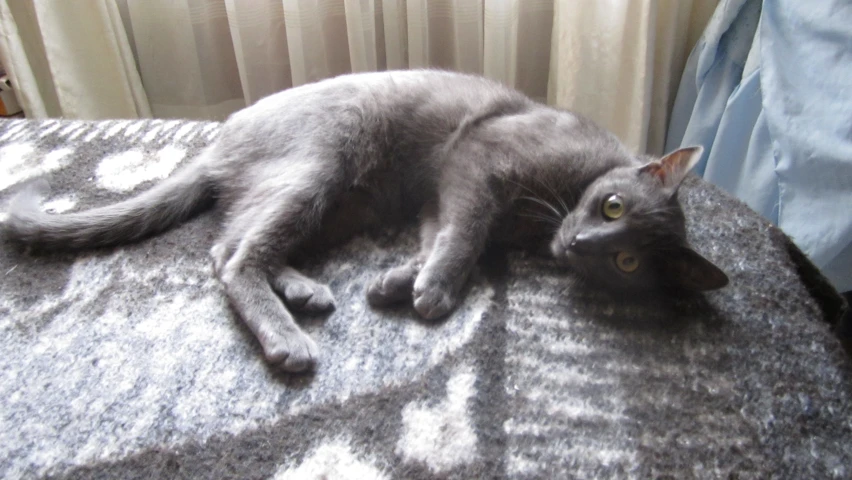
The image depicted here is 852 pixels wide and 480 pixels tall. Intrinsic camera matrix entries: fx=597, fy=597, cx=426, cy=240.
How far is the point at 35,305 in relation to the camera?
3.07 ft

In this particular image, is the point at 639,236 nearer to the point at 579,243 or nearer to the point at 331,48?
the point at 579,243

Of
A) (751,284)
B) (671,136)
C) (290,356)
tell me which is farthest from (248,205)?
(671,136)

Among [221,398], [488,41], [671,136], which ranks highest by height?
[488,41]

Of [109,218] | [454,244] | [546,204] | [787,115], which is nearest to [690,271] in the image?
[546,204]

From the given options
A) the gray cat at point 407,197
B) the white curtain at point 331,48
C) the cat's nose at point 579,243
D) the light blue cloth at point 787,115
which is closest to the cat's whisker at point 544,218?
the gray cat at point 407,197

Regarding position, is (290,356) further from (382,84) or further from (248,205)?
(382,84)

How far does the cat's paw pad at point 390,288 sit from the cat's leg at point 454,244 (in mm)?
24

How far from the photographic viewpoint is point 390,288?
3.07 ft

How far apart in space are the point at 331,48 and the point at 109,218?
975 millimetres

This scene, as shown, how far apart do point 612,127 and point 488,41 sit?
442 millimetres

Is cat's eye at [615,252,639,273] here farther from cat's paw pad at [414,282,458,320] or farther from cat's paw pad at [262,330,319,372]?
cat's paw pad at [262,330,319,372]

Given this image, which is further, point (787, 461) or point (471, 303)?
point (471, 303)

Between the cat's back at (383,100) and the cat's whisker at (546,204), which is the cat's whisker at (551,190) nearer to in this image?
the cat's whisker at (546,204)

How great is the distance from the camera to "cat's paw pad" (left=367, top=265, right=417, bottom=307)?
94 cm
